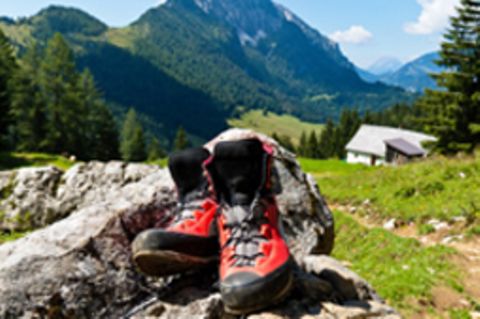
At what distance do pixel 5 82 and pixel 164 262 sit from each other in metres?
56.4

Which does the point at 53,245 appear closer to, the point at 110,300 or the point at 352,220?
the point at 110,300

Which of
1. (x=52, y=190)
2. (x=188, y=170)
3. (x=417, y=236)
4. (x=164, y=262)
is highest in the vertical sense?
(x=188, y=170)

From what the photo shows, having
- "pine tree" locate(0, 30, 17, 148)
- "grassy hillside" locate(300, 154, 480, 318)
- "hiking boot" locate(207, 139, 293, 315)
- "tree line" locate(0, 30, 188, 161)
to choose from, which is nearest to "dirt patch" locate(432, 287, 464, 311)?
"grassy hillside" locate(300, 154, 480, 318)

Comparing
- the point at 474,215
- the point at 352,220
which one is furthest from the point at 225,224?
the point at 352,220

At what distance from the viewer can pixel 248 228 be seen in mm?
3381

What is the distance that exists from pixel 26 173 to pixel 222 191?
7.27 metres

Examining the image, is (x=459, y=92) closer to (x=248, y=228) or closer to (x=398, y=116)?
(x=248, y=228)

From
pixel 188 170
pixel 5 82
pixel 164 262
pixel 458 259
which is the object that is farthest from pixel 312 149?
pixel 164 262

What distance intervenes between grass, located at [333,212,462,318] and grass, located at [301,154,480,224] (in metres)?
1.77

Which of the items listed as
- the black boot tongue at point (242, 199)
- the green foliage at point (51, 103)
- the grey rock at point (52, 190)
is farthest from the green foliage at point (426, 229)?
the green foliage at point (51, 103)

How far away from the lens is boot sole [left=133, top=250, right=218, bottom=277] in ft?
10.5

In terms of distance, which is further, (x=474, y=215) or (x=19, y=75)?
(x=19, y=75)

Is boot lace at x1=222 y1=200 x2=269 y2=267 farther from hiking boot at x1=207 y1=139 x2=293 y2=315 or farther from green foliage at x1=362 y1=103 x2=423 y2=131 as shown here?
green foliage at x1=362 y1=103 x2=423 y2=131

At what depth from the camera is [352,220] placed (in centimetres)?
1370
